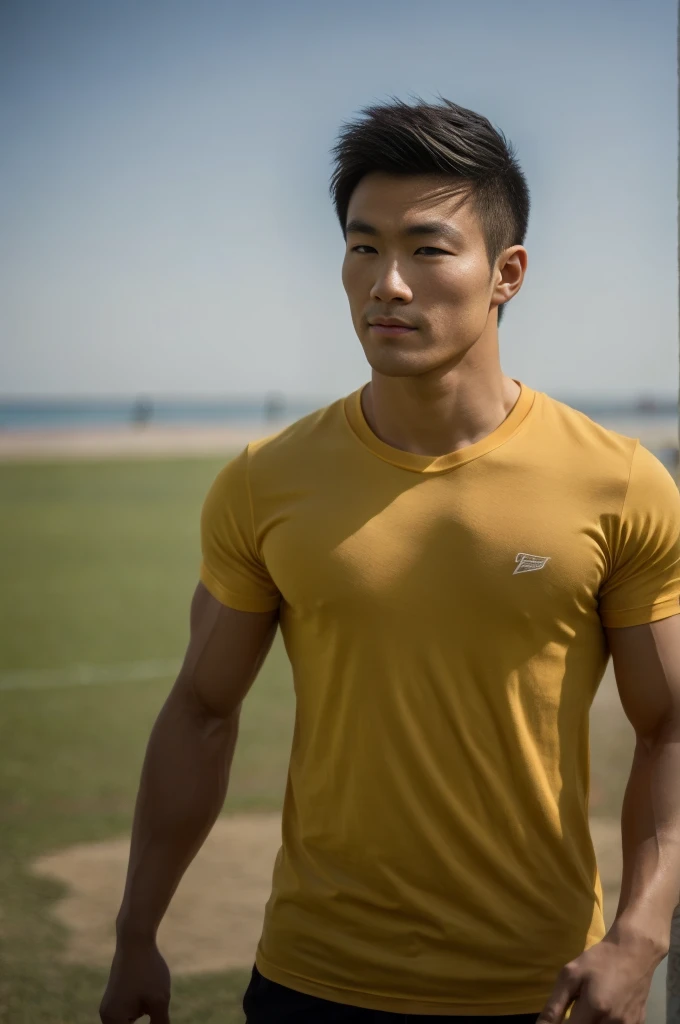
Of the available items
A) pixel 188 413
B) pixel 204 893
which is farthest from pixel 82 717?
pixel 188 413

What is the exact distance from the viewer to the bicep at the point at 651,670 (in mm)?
1692

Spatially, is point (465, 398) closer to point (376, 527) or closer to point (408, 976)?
point (376, 527)

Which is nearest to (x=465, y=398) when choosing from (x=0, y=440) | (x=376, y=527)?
(x=376, y=527)

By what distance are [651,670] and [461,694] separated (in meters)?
0.27

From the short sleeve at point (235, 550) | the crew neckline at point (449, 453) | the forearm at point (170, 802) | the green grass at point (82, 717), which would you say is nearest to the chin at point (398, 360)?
the crew neckline at point (449, 453)

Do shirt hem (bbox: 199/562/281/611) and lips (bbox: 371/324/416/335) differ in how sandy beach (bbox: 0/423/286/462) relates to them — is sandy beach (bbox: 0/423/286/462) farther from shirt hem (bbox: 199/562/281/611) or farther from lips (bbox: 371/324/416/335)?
lips (bbox: 371/324/416/335)

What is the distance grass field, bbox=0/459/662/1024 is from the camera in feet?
12.6

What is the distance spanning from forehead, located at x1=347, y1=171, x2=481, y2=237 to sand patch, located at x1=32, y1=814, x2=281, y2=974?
2.85m

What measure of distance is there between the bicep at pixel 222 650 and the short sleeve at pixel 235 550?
2 cm

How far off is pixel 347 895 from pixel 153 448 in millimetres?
30189

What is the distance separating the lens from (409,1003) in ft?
5.60

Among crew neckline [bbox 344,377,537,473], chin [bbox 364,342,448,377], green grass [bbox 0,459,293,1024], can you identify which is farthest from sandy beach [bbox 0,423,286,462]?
chin [bbox 364,342,448,377]

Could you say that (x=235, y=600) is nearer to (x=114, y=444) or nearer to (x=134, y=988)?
(x=134, y=988)

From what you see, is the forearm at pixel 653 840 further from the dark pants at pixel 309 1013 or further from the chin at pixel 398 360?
the chin at pixel 398 360
